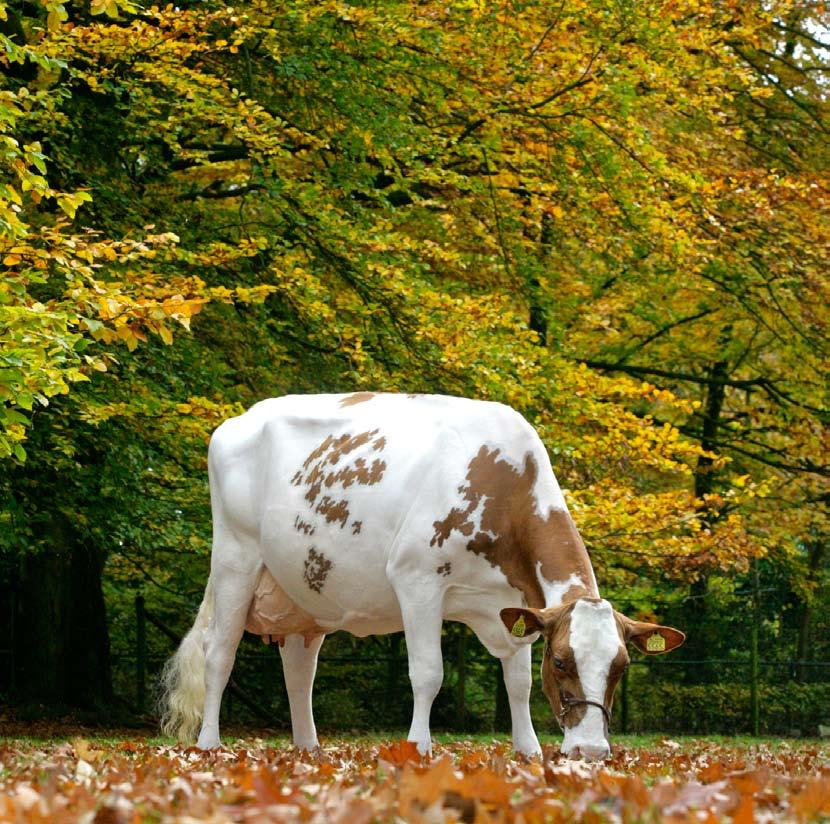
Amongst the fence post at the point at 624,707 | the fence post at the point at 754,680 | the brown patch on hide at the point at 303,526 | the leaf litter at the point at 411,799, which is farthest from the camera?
the fence post at the point at 624,707

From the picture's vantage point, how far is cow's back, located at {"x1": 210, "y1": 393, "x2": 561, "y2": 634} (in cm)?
750

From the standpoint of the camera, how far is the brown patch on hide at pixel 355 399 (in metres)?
8.50

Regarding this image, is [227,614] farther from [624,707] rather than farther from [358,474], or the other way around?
[624,707]

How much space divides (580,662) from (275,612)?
115 inches

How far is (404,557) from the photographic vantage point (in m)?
7.29

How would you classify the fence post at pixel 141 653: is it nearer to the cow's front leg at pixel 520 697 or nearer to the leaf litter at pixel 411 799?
the cow's front leg at pixel 520 697

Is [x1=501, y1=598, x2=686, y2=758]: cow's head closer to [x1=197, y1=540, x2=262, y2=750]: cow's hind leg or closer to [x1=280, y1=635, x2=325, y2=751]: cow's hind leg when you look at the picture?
[x1=280, y1=635, x2=325, y2=751]: cow's hind leg

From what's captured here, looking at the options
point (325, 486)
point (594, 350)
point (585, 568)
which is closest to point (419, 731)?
point (585, 568)

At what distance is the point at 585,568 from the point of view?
22.9 feet

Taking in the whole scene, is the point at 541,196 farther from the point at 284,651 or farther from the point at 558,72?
the point at 284,651

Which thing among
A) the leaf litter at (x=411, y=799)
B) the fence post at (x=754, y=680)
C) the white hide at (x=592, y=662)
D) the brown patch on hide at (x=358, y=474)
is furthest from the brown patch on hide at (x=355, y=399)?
the fence post at (x=754, y=680)

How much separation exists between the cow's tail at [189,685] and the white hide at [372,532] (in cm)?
17

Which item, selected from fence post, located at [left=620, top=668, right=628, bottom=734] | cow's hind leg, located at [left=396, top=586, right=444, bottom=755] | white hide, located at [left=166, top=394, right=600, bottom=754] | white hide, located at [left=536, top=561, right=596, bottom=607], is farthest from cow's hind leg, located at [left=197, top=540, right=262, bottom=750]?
fence post, located at [left=620, top=668, right=628, bottom=734]

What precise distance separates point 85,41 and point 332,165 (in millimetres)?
3405
